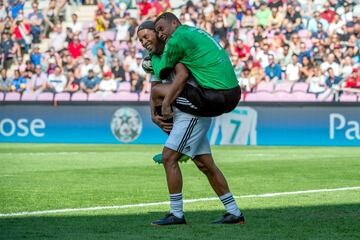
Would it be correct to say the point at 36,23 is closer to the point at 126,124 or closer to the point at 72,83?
the point at 72,83

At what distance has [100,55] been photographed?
2842cm

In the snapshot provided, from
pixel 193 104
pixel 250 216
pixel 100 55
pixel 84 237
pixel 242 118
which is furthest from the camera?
pixel 100 55

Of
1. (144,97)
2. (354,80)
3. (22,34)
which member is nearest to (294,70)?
(354,80)

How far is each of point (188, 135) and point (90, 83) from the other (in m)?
20.1

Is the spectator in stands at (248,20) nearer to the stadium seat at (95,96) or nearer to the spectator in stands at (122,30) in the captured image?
the spectator in stands at (122,30)

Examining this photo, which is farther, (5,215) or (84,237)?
(5,215)

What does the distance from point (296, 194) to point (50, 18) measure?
2197 centimetres

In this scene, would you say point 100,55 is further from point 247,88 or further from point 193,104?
point 193,104

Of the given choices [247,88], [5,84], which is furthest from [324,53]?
[5,84]

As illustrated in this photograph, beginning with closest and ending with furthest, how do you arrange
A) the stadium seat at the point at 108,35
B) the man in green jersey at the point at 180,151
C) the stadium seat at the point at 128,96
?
the man in green jersey at the point at 180,151 < the stadium seat at the point at 128,96 < the stadium seat at the point at 108,35

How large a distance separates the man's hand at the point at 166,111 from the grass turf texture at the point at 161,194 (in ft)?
3.19

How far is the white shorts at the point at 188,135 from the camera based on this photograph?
27.0 feet

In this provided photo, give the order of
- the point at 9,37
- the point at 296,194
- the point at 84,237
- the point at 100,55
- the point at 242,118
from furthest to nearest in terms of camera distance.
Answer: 1. the point at 9,37
2. the point at 100,55
3. the point at 242,118
4. the point at 296,194
5. the point at 84,237

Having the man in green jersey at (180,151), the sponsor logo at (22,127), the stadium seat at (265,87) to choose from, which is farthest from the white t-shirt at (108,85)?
the man in green jersey at (180,151)
